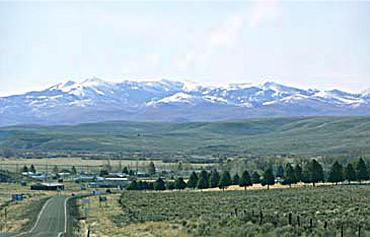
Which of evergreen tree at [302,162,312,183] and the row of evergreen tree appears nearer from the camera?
the row of evergreen tree

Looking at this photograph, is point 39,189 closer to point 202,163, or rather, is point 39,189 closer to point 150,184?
point 150,184

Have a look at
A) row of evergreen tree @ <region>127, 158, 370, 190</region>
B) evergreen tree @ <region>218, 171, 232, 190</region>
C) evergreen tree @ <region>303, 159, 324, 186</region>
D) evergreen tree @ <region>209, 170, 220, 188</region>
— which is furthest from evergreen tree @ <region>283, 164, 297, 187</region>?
evergreen tree @ <region>209, 170, 220, 188</region>

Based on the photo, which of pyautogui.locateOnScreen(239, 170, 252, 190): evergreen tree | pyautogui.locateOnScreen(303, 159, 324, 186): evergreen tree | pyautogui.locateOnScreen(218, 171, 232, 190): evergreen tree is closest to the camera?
pyautogui.locateOnScreen(303, 159, 324, 186): evergreen tree

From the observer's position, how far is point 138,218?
5038 centimetres

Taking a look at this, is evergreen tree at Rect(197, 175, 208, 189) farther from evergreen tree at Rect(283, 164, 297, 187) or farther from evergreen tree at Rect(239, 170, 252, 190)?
evergreen tree at Rect(283, 164, 297, 187)

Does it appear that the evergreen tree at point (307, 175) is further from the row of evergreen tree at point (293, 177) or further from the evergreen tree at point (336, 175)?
the evergreen tree at point (336, 175)

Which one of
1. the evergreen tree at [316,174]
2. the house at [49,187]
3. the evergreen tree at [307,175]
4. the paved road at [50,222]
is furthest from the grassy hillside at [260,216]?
the house at [49,187]

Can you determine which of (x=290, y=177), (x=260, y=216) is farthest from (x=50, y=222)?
(x=290, y=177)

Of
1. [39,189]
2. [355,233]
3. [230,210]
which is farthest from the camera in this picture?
[39,189]

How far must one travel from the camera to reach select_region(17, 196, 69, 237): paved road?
151 ft

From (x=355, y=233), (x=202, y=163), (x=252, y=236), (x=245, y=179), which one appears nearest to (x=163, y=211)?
(x=252, y=236)

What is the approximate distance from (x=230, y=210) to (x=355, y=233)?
16.8m

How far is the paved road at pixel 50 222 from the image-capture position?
46.0 m

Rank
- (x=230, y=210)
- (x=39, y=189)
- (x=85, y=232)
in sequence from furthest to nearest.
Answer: (x=39, y=189) → (x=230, y=210) → (x=85, y=232)
